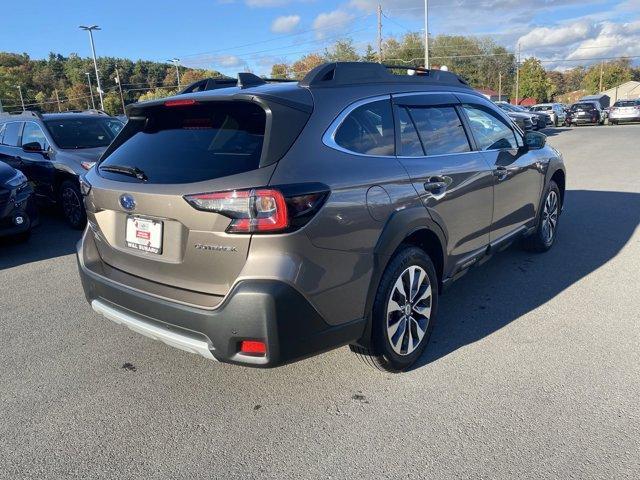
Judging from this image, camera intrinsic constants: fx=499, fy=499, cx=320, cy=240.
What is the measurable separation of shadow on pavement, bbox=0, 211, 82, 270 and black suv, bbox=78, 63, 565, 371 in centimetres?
337

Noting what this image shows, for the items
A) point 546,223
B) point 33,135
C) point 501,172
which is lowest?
point 546,223

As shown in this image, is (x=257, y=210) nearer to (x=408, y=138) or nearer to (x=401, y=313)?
(x=401, y=313)

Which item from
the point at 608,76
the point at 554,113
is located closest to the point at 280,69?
the point at 554,113

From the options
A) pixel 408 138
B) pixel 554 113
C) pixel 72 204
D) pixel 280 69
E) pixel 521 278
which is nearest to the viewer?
pixel 408 138

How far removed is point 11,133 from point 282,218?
831 cm

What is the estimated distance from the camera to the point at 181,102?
288 cm

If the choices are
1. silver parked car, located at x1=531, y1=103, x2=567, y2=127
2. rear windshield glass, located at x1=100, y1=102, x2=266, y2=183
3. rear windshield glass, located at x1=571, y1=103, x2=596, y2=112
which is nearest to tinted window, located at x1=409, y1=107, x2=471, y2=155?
rear windshield glass, located at x1=100, y1=102, x2=266, y2=183

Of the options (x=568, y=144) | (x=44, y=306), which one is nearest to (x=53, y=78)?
(x=568, y=144)

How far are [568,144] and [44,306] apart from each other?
62.2ft

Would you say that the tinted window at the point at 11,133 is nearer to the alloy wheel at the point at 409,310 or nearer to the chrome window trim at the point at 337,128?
the chrome window trim at the point at 337,128

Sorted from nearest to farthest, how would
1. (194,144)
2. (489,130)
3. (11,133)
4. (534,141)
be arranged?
(194,144), (489,130), (534,141), (11,133)

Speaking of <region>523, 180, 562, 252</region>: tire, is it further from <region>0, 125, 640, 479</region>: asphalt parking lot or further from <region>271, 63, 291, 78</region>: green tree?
<region>271, 63, 291, 78</region>: green tree

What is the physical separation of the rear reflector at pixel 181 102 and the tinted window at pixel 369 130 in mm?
848

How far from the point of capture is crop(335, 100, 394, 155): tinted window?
2.80 m
